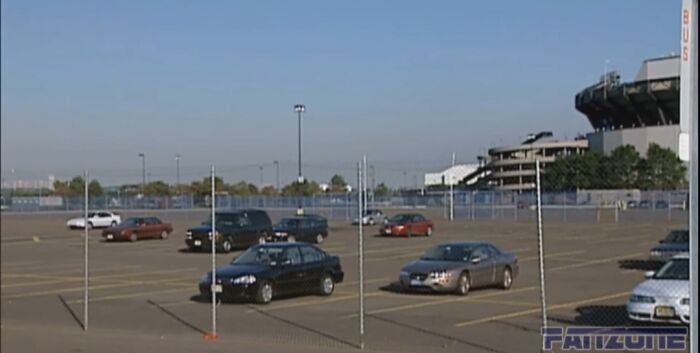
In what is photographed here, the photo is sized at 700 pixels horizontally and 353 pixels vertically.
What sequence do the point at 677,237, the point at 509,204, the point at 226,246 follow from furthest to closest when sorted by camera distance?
the point at 509,204 → the point at 226,246 → the point at 677,237

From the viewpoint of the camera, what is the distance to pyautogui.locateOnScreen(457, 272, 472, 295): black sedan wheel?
77.4 ft

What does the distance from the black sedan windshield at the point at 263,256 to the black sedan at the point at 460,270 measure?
9.78 ft

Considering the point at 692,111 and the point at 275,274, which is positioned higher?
→ the point at 692,111

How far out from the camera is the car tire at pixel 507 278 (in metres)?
25.1

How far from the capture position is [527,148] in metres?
65.4

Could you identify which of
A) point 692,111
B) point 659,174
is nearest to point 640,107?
point 659,174

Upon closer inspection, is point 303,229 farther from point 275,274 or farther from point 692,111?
point 692,111

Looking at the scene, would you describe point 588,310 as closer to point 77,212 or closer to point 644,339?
point 644,339

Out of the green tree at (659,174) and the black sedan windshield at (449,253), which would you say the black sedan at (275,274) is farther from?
the green tree at (659,174)

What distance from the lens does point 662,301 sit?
55.0 feet

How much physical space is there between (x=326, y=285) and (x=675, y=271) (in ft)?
28.2

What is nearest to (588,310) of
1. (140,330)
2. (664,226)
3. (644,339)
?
(644,339)

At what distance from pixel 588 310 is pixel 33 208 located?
2996 inches

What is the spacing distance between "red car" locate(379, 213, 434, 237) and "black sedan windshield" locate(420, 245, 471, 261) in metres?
29.9
